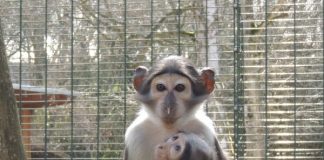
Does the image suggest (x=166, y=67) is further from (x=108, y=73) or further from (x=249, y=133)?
(x=108, y=73)

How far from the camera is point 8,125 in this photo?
4445mm

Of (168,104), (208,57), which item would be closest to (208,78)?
(168,104)

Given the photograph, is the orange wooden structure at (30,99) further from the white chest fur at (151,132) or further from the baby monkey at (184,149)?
the baby monkey at (184,149)

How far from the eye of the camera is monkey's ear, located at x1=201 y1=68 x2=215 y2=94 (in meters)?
5.48

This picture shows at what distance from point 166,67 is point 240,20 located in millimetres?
3105

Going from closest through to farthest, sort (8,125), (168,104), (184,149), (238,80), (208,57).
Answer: (184,149)
(8,125)
(168,104)
(238,80)
(208,57)

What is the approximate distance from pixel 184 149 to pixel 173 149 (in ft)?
0.26

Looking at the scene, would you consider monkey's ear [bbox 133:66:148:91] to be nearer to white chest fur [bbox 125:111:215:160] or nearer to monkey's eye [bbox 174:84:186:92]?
white chest fur [bbox 125:111:215:160]

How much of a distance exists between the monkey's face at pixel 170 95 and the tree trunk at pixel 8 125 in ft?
3.93

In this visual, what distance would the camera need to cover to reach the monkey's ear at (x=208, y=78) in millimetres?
5480

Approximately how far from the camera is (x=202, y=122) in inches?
219

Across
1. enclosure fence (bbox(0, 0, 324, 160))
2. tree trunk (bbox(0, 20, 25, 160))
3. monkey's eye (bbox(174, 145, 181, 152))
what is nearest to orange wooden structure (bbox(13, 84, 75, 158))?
enclosure fence (bbox(0, 0, 324, 160))

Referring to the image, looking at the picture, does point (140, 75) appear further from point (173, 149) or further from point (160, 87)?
point (173, 149)

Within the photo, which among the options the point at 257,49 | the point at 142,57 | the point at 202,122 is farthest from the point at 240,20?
the point at 202,122
